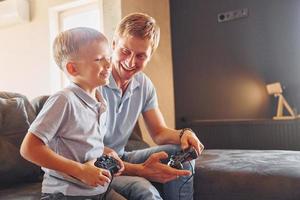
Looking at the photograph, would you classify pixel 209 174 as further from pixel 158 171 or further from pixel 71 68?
pixel 71 68

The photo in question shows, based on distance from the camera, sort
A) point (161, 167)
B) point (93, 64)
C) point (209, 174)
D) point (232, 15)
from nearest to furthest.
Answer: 1. point (93, 64)
2. point (161, 167)
3. point (209, 174)
4. point (232, 15)

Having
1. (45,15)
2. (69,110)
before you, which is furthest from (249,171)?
(45,15)

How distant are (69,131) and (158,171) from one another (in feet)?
1.16

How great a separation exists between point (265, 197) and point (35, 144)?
921 millimetres

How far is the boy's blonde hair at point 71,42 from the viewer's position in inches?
36.0

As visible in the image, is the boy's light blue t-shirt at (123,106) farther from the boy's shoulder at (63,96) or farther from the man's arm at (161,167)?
the boy's shoulder at (63,96)

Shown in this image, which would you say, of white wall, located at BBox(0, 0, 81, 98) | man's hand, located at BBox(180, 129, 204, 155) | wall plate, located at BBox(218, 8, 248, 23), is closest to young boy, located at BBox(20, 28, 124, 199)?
man's hand, located at BBox(180, 129, 204, 155)

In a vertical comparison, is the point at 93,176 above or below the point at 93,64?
below

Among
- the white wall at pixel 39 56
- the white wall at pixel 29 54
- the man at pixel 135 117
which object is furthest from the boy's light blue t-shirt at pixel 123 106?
the white wall at pixel 29 54

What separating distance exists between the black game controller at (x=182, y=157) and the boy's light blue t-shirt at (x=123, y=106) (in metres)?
0.23

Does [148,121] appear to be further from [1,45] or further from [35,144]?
[1,45]

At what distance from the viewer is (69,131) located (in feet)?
2.86

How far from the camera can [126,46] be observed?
1158 millimetres

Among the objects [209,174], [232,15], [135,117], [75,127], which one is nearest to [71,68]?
[75,127]
